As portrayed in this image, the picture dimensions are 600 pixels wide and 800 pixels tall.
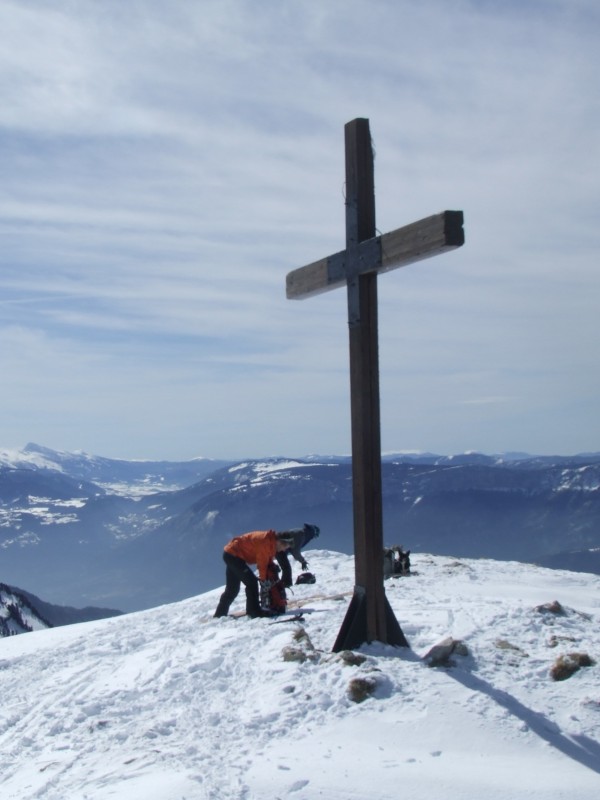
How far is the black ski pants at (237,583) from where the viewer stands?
439 inches

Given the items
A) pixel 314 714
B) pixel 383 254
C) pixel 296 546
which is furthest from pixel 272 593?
pixel 383 254

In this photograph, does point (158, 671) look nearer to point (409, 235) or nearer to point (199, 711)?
point (199, 711)

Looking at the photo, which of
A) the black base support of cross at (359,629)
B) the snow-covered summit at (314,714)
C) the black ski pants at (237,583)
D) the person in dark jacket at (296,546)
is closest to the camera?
the snow-covered summit at (314,714)

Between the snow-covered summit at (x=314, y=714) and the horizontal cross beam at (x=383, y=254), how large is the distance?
3.91 m

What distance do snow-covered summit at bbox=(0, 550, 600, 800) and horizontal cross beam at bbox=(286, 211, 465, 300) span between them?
3911mm

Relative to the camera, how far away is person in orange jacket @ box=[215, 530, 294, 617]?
11250 mm

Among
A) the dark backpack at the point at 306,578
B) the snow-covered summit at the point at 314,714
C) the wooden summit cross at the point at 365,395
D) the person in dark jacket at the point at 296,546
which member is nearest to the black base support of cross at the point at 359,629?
the wooden summit cross at the point at 365,395

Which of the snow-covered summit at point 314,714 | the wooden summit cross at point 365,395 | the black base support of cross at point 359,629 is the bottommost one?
the snow-covered summit at point 314,714

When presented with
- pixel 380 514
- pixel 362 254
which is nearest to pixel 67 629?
pixel 380 514

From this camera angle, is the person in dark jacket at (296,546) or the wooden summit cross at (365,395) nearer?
the wooden summit cross at (365,395)

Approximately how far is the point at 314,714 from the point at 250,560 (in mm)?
5121

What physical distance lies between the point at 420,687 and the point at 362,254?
14.2 ft

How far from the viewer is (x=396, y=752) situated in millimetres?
5832

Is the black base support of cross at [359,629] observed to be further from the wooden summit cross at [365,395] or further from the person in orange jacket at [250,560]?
the person in orange jacket at [250,560]
